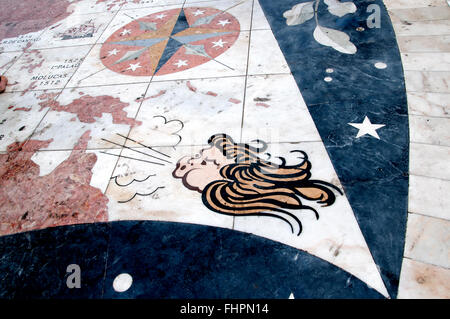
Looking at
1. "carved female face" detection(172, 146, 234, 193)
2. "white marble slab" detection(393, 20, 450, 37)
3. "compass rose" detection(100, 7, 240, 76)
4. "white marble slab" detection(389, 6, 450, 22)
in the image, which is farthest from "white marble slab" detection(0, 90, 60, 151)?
"white marble slab" detection(389, 6, 450, 22)

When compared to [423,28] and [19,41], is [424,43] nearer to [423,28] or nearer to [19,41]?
[423,28]

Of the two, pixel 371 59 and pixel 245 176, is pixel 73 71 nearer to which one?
pixel 245 176

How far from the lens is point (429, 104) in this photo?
424 cm

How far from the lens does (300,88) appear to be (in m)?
4.78

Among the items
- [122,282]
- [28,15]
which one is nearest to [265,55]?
[122,282]

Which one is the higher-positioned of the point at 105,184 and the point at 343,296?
the point at 105,184

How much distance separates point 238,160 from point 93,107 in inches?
112

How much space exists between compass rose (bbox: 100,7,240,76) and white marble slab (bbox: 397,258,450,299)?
4.50 m

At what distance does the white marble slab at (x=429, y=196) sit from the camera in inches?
124

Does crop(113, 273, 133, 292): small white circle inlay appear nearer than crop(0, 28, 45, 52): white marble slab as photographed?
Yes

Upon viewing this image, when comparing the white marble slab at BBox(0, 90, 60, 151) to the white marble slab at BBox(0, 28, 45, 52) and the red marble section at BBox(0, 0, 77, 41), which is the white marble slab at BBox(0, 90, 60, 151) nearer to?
the white marble slab at BBox(0, 28, 45, 52)

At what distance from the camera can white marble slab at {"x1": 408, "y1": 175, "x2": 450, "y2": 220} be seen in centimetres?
314

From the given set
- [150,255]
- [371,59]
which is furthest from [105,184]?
[371,59]
